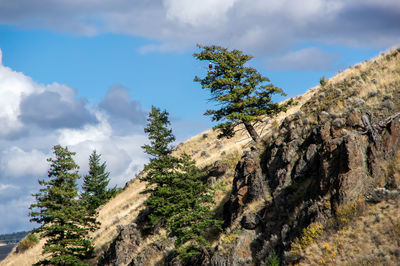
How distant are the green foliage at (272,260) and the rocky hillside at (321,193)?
6cm

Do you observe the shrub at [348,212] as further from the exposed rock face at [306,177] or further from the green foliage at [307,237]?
the green foliage at [307,237]

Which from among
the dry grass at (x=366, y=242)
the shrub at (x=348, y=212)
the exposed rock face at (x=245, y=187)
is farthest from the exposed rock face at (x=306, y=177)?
the dry grass at (x=366, y=242)

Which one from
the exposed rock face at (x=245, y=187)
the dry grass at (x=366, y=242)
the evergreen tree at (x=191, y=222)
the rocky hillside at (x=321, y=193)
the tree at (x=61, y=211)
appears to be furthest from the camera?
the tree at (x=61, y=211)

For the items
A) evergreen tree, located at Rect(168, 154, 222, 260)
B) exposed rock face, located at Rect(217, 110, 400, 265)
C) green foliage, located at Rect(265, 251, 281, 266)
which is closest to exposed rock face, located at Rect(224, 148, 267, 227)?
exposed rock face, located at Rect(217, 110, 400, 265)

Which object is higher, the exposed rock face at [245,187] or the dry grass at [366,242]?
the exposed rock face at [245,187]

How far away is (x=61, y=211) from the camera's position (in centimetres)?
2983

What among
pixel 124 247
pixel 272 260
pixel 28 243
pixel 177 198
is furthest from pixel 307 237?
pixel 28 243

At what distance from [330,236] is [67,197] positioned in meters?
22.1

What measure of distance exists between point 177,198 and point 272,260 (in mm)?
12000

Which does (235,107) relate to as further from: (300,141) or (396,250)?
(396,250)

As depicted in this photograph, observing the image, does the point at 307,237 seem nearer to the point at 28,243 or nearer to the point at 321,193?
the point at 321,193

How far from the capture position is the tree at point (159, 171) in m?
30.4

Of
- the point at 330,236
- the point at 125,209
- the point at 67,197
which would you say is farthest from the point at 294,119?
the point at 125,209

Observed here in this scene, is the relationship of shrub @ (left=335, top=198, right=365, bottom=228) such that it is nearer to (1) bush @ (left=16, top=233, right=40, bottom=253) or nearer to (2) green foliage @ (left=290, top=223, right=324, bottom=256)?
(2) green foliage @ (left=290, top=223, right=324, bottom=256)
